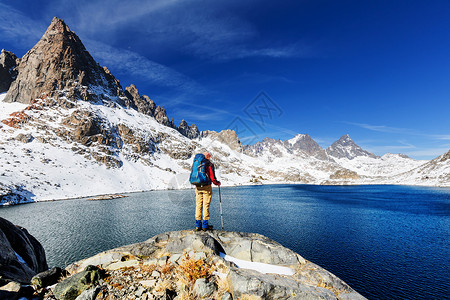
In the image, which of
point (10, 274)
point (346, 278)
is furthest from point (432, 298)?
point (10, 274)

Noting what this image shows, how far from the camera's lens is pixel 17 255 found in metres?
15.0

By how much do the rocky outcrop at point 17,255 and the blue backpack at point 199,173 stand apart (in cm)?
990

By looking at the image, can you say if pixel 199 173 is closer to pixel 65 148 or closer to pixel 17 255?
pixel 17 255

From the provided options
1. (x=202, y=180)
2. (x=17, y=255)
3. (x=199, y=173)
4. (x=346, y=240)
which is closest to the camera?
(x=202, y=180)

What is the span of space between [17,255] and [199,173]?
47.9ft

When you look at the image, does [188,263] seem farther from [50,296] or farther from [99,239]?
[99,239]

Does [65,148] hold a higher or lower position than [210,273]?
higher

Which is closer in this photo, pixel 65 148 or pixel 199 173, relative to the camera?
pixel 199 173

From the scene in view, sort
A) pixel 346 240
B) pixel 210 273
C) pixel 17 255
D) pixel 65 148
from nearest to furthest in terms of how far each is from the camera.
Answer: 1. pixel 210 273
2. pixel 17 255
3. pixel 346 240
4. pixel 65 148

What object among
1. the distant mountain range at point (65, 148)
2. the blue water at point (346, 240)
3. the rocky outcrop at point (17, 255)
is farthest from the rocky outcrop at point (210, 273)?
the distant mountain range at point (65, 148)

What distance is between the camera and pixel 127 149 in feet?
591

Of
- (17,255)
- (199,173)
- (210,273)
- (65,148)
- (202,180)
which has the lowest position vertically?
(17,255)

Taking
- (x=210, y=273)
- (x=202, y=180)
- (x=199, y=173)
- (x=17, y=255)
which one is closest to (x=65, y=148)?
(x=17, y=255)

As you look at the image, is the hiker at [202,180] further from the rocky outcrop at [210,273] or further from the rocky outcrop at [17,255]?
the rocky outcrop at [17,255]
